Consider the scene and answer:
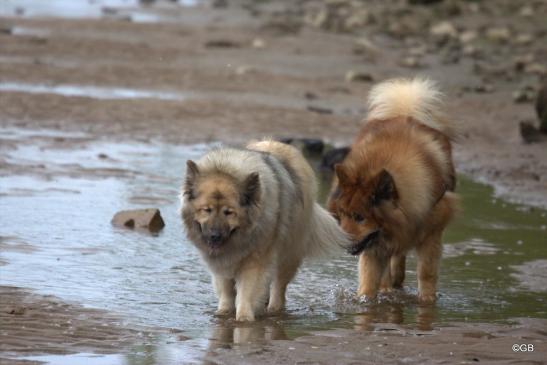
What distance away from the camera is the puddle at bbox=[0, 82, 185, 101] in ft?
62.6

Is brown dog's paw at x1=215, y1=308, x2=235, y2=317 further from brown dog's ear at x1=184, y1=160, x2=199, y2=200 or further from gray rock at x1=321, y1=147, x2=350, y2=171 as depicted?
gray rock at x1=321, y1=147, x2=350, y2=171

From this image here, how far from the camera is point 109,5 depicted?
36.7 m

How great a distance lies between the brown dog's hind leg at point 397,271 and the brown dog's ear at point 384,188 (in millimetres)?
1229

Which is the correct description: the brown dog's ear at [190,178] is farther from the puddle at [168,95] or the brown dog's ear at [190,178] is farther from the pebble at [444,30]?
the pebble at [444,30]

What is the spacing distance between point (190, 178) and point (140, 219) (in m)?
3.18

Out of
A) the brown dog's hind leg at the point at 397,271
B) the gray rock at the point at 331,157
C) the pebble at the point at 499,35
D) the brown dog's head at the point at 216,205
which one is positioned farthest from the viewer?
the pebble at the point at 499,35

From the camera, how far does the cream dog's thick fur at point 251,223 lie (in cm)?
764

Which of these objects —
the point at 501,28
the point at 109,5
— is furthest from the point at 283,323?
the point at 109,5

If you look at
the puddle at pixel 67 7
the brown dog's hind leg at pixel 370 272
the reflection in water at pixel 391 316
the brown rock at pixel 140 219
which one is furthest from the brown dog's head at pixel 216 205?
the puddle at pixel 67 7

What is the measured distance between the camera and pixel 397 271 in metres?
9.41

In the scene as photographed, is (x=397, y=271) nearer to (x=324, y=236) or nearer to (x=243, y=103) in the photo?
(x=324, y=236)

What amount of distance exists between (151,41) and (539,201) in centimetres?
1510

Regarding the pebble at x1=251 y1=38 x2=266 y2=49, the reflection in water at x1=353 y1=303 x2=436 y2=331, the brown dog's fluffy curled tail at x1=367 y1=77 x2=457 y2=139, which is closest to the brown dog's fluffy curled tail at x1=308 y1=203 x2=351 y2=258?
the reflection in water at x1=353 y1=303 x2=436 y2=331

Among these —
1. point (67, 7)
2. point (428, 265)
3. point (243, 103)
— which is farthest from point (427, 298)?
point (67, 7)
